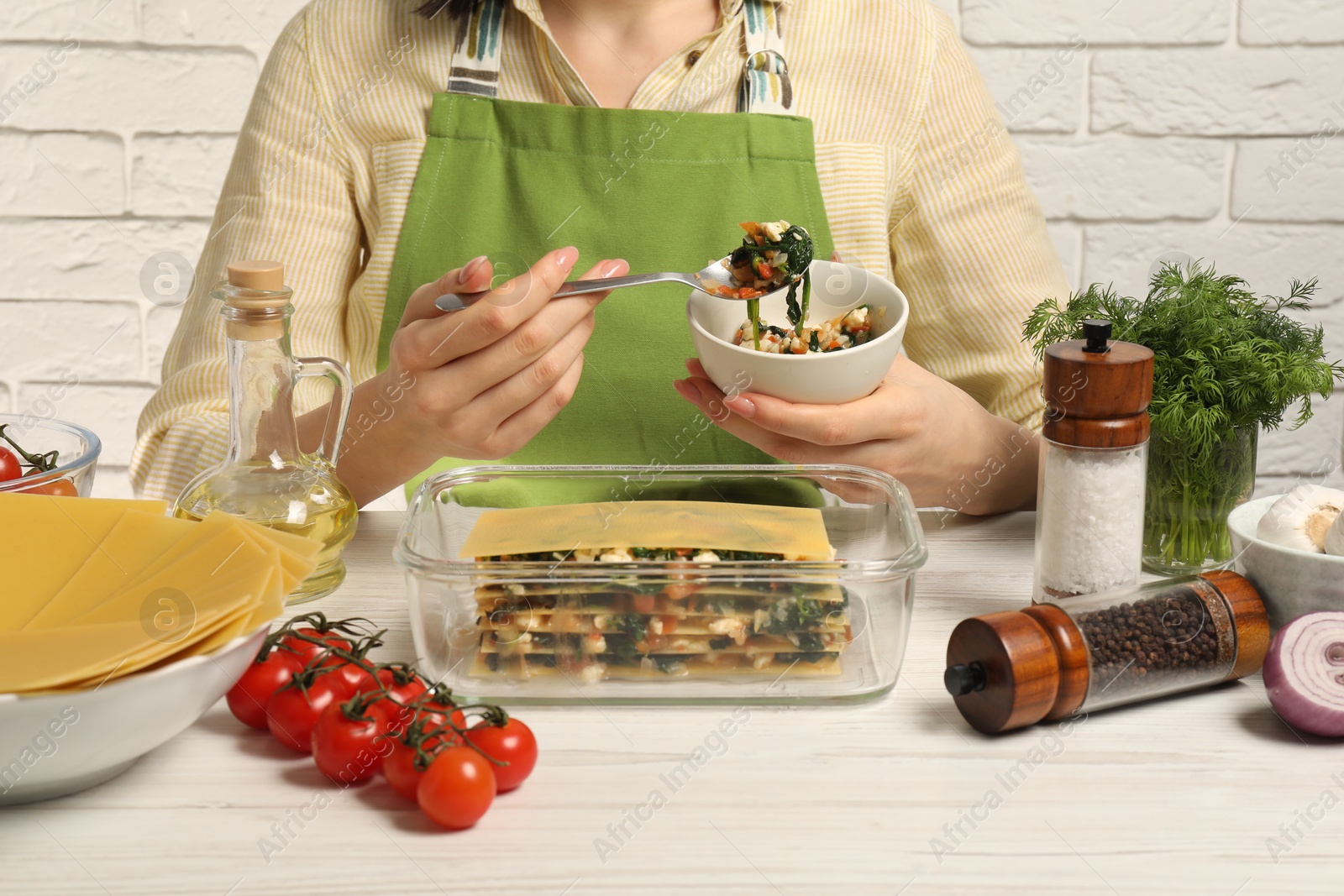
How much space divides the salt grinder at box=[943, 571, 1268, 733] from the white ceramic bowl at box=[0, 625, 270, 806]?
43cm

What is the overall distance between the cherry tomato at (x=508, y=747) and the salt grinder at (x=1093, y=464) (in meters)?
0.41

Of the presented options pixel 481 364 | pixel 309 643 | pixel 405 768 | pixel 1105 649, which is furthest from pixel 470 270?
pixel 1105 649

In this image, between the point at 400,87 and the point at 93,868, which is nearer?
the point at 93,868

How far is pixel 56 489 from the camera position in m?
0.84

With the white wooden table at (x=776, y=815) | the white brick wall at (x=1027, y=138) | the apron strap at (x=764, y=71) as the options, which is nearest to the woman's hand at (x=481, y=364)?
the white wooden table at (x=776, y=815)

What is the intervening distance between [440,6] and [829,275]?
21.7 inches

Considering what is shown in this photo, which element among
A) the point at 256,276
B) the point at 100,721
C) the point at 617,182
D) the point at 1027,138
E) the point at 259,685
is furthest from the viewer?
the point at 1027,138

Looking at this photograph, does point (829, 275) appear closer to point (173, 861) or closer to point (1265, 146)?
point (173, 861)

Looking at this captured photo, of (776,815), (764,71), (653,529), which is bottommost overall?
(776,815)

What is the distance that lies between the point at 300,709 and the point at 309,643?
2.7 inches

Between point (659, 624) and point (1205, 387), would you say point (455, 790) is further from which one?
point (1205, 387)

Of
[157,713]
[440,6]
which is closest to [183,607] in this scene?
[157,713]

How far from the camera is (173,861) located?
0.60m

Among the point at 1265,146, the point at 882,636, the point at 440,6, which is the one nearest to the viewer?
the point at 882,636
